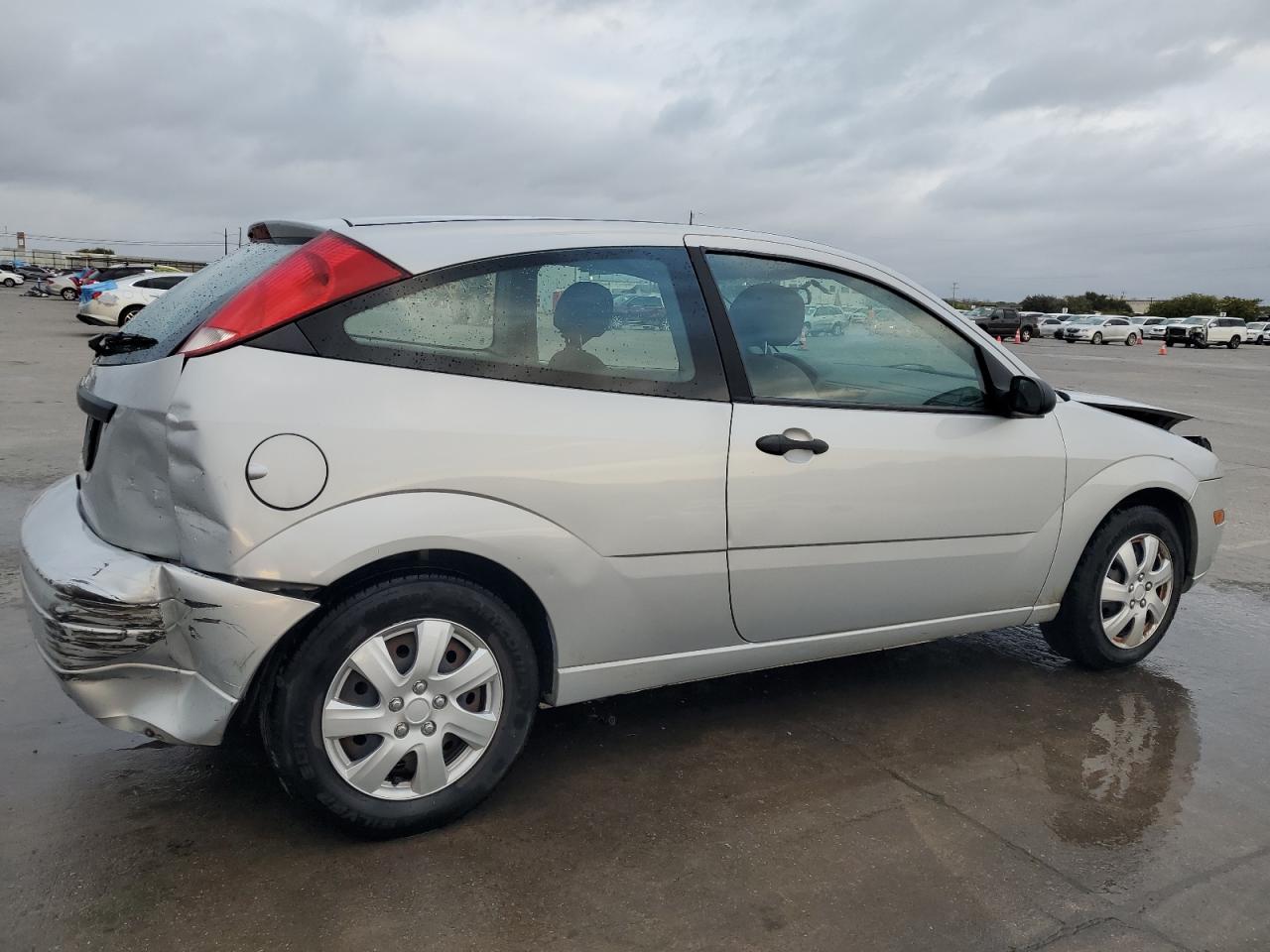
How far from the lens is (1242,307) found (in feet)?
262

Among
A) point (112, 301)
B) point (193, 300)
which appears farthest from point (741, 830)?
point (112, 301)

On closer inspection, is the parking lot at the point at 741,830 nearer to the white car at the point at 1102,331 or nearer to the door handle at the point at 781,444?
the door handle at the point at 781,444

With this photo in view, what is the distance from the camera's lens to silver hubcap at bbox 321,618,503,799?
2674 mm

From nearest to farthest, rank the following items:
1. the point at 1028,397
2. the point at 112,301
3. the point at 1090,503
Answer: the point at 1028,397 < the point at 1090,503 < the point at 112,301

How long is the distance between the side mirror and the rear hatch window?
2471 millimetres


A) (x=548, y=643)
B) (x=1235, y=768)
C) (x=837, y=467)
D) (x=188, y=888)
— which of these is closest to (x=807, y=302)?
(x=837, y=467)

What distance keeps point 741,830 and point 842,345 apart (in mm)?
1652

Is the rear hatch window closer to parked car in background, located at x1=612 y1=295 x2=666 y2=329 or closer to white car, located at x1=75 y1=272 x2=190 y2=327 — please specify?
parked car in background, located at x1=612 y1=295 x2=666 y2=329

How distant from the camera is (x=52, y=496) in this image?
3.33 m

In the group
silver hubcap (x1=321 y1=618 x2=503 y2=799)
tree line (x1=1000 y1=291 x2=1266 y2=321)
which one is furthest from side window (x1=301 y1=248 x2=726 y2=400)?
tree line (x1=1000 y1=291 x2=1266 y2=321)

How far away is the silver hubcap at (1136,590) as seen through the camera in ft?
13.6

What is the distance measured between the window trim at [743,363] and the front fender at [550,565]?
55 centimetres

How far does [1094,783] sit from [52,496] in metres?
3.52

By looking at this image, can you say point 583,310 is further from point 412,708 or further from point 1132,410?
point 1132,410
